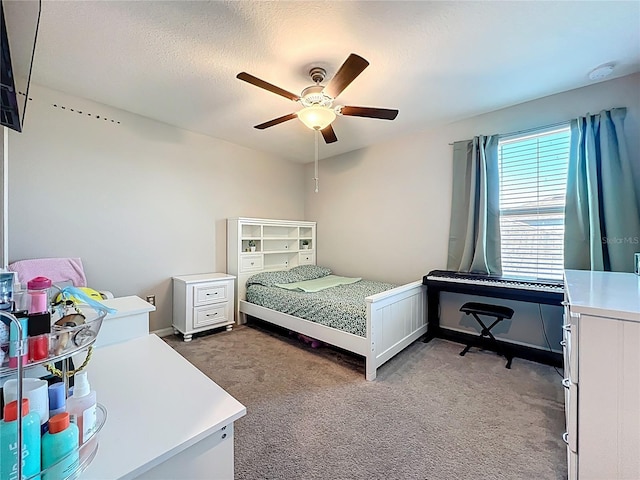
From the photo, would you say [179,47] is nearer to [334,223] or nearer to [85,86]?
[85,86]

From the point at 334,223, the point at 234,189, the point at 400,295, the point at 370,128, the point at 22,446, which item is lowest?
the point at 400,295

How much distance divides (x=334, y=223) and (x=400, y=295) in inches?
82.4

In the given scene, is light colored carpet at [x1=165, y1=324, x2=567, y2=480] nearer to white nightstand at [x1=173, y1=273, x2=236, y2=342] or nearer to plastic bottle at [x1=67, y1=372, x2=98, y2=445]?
white nightstand at [x1=173, y1=273, x2=236, y2=342]

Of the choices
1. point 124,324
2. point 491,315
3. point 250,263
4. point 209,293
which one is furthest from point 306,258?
point 124,324

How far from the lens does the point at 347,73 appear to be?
1.79m

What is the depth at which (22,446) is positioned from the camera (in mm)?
511

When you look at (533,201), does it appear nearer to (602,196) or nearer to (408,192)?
(602,196)

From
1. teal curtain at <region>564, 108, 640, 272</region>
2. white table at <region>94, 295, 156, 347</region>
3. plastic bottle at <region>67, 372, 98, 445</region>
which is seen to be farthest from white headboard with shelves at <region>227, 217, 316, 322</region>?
teal curtain at <region>564, 108, 640, 272</region>

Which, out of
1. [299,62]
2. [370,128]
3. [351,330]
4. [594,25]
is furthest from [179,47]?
[594,25]

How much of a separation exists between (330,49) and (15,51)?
5.83ft

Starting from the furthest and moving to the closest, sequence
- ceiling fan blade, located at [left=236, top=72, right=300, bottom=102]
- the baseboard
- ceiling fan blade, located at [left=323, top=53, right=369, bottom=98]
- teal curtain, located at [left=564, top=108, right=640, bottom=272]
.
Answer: the baseboard
teal curtain, located at [left=564, top=108, right=640, bottom=272]
ceiling fan blade, located at [left=236, top=72, right=300, bottom=102]
ceiling fan blade, located at [left=323, top=53, right=369, bottom=98]

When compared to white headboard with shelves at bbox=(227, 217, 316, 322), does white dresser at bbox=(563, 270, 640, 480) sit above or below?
below

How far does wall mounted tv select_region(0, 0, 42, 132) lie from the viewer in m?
0.71

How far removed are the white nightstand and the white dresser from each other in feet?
10.6
